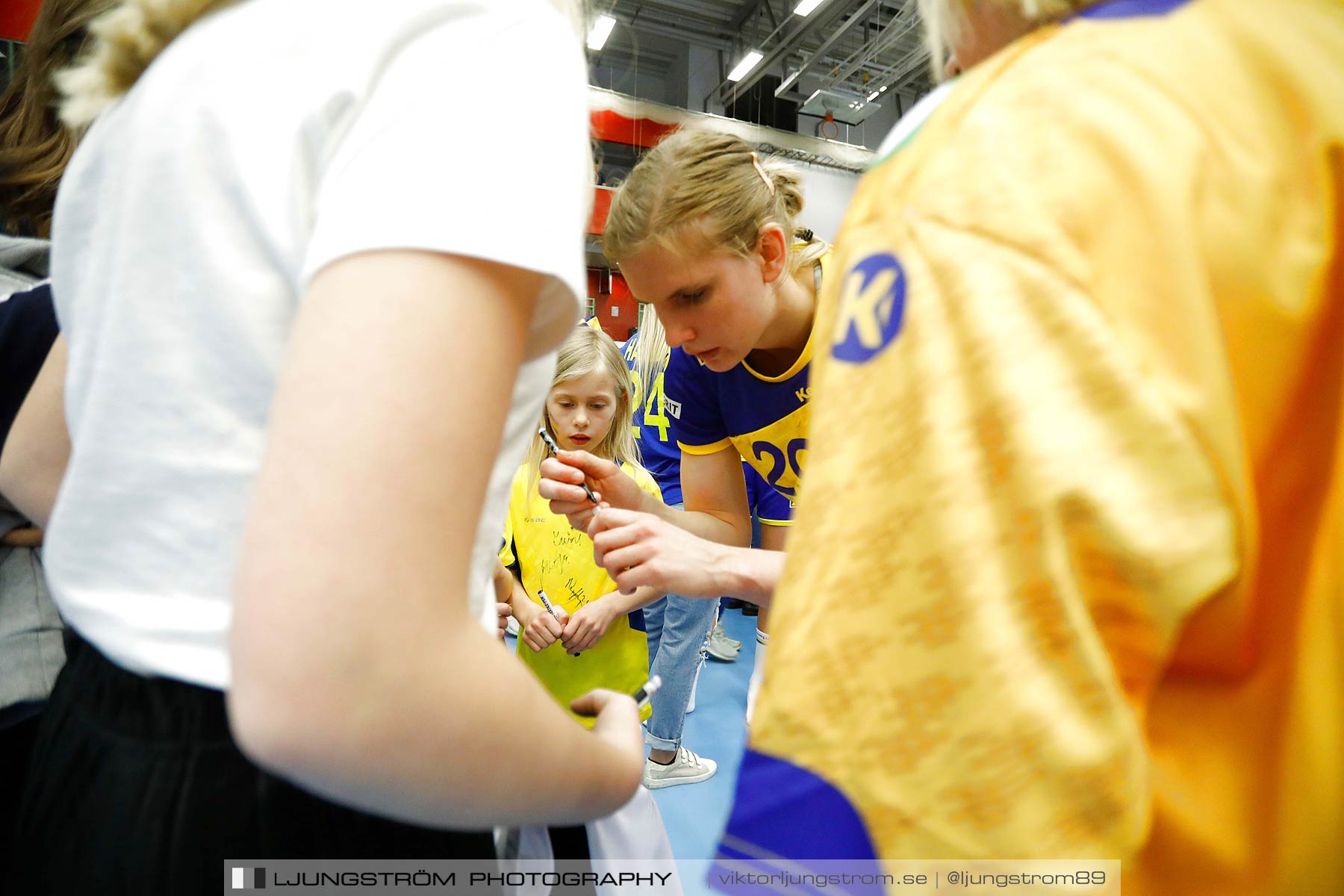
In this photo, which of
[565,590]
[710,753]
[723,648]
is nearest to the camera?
[565,590]

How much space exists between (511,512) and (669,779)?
0.98 meters

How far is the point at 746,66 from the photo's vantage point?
7586mm

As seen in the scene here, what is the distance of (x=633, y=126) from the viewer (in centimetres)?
668

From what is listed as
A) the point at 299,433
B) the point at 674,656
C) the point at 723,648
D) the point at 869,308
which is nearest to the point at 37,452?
the point at 299,433

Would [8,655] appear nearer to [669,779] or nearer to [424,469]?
[424,469]

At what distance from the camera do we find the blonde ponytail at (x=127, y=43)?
427 millimetres

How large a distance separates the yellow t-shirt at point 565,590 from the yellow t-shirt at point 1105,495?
1.51 meters

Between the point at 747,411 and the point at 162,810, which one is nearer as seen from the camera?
the point at 162,810

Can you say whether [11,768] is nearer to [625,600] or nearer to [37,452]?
[37,452]

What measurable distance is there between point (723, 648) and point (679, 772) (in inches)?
46.4

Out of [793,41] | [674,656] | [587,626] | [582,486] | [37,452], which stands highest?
[793,41]

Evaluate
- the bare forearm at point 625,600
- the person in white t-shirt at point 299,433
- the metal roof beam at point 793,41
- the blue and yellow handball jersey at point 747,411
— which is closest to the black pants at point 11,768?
the person in white t-shirt at point 299,433

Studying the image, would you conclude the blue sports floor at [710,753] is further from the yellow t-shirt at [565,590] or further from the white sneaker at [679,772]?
the yellow t-shirt at [565,590]

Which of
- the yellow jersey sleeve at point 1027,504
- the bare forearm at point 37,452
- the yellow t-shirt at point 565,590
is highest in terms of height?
the yellow jersey sleeve at point 1027,504
